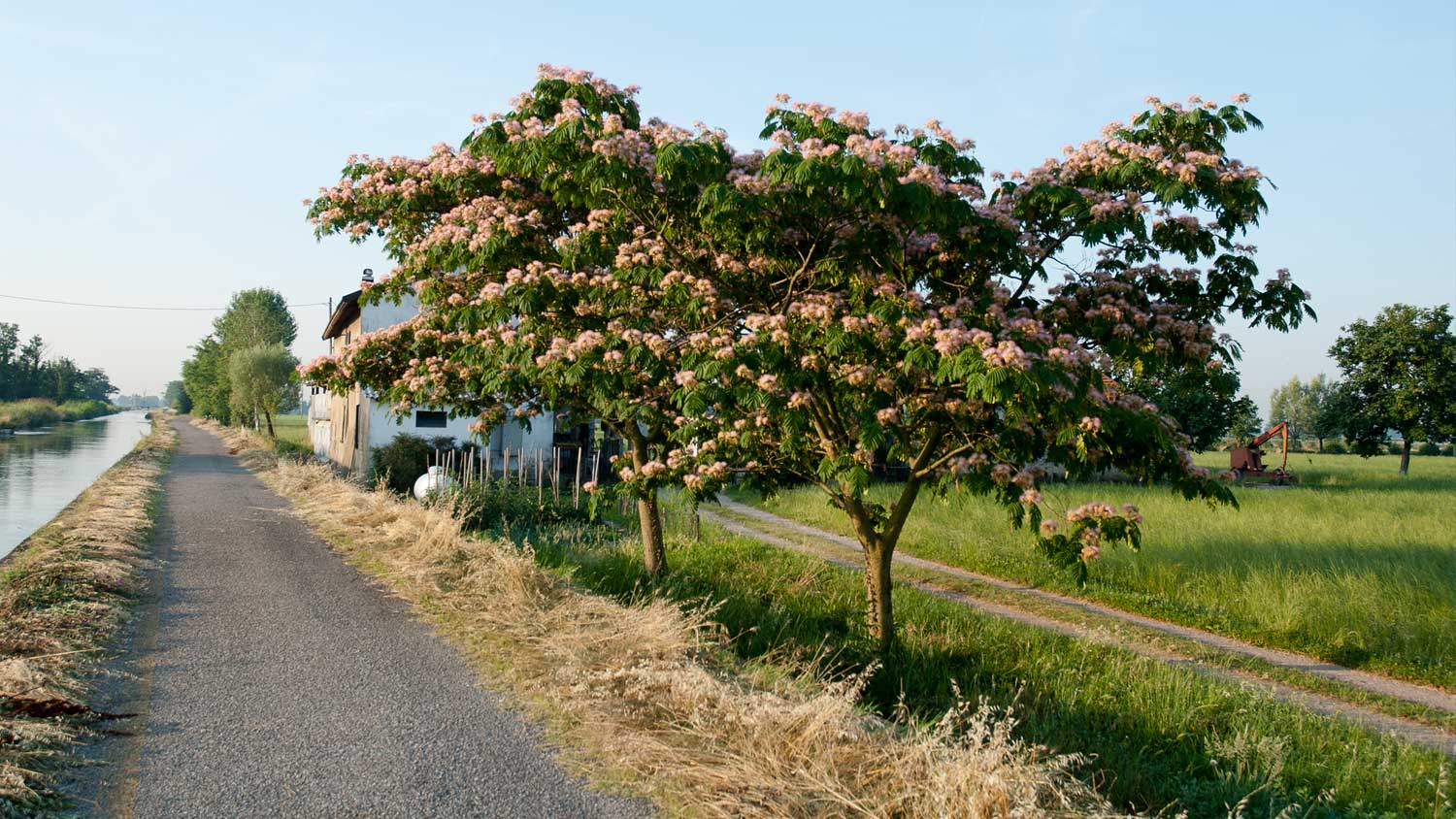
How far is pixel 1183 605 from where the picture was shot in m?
10.5

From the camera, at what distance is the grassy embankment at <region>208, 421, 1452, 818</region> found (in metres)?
4.55

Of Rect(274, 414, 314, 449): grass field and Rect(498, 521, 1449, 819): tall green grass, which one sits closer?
Rect(498, 521, 1449, 819): tall green grass

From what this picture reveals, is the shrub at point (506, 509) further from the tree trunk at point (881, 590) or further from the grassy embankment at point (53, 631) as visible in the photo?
the tree trunk at point (881, 590)

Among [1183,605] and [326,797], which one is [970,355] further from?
[1183,605]

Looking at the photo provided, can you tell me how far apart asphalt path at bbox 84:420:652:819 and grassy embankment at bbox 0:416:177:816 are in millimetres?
242

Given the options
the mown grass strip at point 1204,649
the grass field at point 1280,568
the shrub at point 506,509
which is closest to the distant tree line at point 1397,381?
the grass field at point 1280,568

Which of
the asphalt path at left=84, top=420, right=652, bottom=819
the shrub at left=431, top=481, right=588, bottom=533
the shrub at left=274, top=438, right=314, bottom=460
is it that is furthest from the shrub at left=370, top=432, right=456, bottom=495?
the asphalt path at left=84, top=420, right=652, bottom=819

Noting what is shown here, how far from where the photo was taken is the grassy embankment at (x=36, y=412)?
208 ft

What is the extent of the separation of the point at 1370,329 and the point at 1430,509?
63.0ft

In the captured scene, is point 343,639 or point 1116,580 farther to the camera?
point 1116,580

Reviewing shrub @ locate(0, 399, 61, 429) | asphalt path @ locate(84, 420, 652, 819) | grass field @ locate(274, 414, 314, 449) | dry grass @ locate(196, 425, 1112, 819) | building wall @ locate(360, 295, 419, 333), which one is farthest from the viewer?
shrub @ locate(0, 399, 61, 429)

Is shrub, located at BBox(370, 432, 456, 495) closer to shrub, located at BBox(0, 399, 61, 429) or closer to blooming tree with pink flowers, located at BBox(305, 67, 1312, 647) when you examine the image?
blooming tree with pink flowers, located at BBox(305, 67, 1312, 647)

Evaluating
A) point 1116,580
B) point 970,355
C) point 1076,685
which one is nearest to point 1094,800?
point 970,355

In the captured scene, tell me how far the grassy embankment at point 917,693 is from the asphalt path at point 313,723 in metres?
0.37
